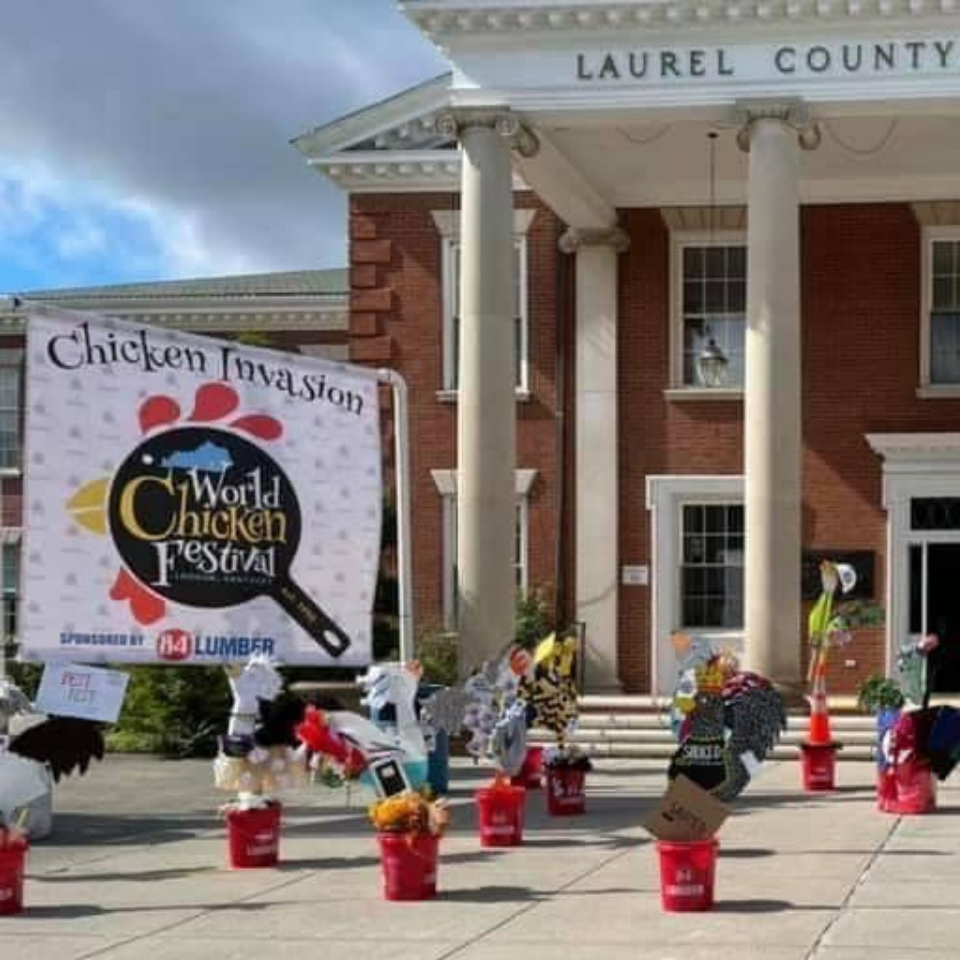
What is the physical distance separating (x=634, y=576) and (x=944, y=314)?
20.0 ft

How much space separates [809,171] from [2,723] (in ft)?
57.5

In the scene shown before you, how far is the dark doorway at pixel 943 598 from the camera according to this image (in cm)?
2770

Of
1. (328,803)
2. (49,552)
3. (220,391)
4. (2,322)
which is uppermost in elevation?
(2,322)

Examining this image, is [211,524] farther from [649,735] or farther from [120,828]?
[649,735]

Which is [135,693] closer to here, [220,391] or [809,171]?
[220,391]

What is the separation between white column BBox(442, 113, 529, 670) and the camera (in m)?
21.8

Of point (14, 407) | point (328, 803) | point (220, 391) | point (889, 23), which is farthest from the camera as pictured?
point (14, 407)

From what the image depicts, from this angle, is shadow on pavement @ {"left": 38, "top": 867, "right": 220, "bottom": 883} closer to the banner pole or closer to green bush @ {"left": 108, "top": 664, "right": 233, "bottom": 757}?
the banner pole

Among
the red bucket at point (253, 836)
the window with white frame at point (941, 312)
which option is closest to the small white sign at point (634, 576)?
the window with white frame at point (941, 312)

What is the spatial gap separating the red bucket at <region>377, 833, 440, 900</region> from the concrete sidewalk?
0.50 ft

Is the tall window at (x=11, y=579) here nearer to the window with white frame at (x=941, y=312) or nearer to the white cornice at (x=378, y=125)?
the white cornice at (x=378, y=125)

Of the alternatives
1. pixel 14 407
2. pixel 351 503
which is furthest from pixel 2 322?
pixel 351 503

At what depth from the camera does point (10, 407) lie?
3788 cm

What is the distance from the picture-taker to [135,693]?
23250 millimetres
